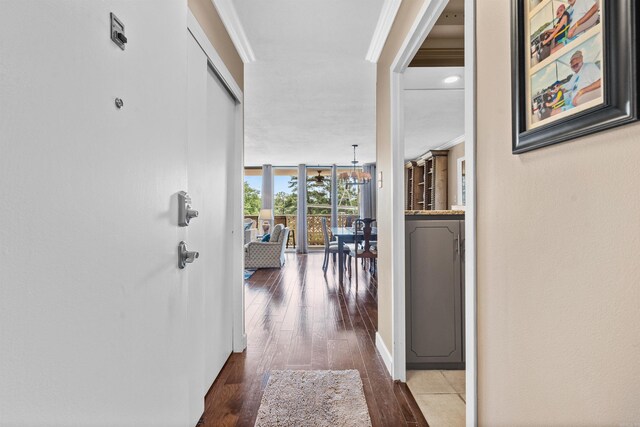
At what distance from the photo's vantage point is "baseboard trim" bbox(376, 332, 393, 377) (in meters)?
2.25

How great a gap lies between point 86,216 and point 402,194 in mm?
1890

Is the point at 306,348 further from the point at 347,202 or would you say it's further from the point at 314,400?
the point at 347,202

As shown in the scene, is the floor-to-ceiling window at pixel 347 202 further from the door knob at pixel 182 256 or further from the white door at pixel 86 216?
the white door at pixel 86 216

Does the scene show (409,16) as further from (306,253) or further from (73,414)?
Result: (306,253)

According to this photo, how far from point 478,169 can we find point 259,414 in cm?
160

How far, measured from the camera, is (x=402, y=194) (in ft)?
7.47

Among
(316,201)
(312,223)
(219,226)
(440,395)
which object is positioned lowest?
(440,395)

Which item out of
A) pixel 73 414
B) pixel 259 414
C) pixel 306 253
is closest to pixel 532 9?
pixel 73 414

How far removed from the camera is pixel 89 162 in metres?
0.69

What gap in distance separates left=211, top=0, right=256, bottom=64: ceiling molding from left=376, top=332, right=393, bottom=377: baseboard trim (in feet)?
8.06

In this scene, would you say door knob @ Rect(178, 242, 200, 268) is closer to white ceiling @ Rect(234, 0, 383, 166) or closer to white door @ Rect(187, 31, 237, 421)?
white door @ Rect(187, 31, 237, 421)

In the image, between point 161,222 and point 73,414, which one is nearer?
point 73,414

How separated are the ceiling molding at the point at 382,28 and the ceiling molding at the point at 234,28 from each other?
0.96 metres

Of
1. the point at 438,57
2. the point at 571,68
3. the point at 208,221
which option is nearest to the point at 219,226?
the point at 208,221
